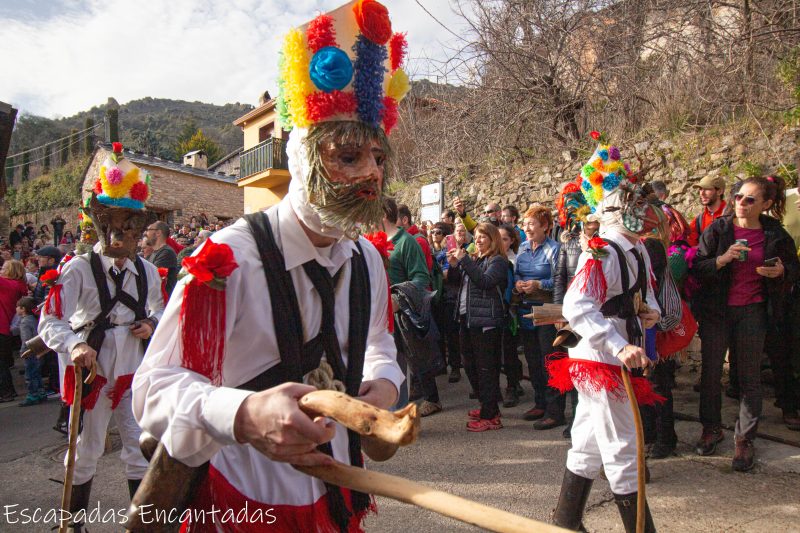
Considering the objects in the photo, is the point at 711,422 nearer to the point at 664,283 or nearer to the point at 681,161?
the point at 664,283

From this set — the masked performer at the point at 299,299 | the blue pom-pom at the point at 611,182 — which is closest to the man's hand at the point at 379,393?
the masked performer at the point at 299,299

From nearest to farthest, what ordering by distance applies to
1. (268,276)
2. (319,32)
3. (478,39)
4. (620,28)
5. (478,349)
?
(268,276) < (319,32) < (478,349) < (620,28) < (478,39)

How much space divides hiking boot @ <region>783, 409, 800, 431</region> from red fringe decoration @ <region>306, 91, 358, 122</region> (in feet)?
17.8

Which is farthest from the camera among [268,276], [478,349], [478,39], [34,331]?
[478,39]

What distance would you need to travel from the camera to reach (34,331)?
8.58 metres

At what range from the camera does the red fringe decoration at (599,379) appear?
318 cm

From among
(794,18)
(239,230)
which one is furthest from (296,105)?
(794,18)

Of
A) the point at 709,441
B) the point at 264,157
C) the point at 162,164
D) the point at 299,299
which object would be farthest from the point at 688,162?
the point at 162,164

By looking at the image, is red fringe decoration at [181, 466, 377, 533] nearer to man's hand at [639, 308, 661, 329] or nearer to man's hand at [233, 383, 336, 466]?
man's hand at [233, 383, 336, 466]

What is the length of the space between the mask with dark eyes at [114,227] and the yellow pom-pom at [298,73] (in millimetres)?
2940

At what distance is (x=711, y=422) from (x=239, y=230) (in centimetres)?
454

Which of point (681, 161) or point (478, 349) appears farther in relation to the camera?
point (681, 161)

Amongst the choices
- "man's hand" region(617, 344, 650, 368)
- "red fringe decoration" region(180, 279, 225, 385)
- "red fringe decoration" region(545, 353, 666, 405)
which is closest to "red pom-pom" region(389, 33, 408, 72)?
"red fringe decoration" region(180, 279, 225, 385)

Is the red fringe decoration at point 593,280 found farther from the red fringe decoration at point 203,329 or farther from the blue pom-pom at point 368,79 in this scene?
the red fringe decoration at point 203,329
